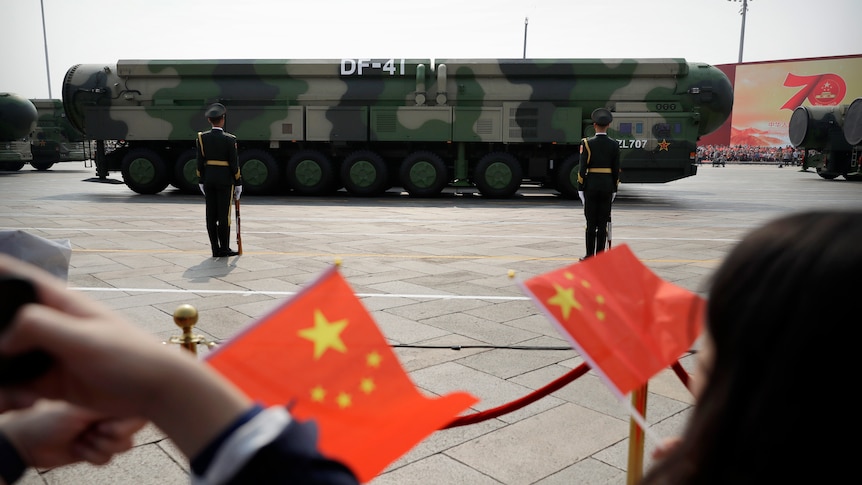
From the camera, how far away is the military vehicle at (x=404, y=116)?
16.2 metres

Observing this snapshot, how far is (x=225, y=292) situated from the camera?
20.2 ft

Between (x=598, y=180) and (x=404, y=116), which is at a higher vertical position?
(x=404, y=116)

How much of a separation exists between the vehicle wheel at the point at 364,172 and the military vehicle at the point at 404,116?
28 millimetres

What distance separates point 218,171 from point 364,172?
850cm

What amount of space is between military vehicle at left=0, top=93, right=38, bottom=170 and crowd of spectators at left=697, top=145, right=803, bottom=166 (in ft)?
124

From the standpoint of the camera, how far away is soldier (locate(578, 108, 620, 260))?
25.8 feet

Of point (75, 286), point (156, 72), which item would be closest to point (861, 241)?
point (75, 286)

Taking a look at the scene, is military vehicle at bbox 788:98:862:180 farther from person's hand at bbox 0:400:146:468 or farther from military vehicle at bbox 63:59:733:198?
person's hand at bbox 0:400:146:468

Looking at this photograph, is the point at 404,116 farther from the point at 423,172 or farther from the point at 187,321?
the point at 187,321

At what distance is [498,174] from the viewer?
1664 cm

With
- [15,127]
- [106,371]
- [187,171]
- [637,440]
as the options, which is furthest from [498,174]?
[15,127]

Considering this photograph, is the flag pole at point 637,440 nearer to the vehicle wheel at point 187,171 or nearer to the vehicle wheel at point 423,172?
the vehicle wheel at point 423,172

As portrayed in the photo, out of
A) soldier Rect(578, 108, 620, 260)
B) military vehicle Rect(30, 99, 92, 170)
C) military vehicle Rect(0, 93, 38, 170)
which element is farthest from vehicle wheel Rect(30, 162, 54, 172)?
soldier Rect(578, 108, 620, 260)

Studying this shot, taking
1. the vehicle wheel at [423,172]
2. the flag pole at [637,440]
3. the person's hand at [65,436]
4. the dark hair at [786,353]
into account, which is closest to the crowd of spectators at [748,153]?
the vehicle wheel at [423,172]
